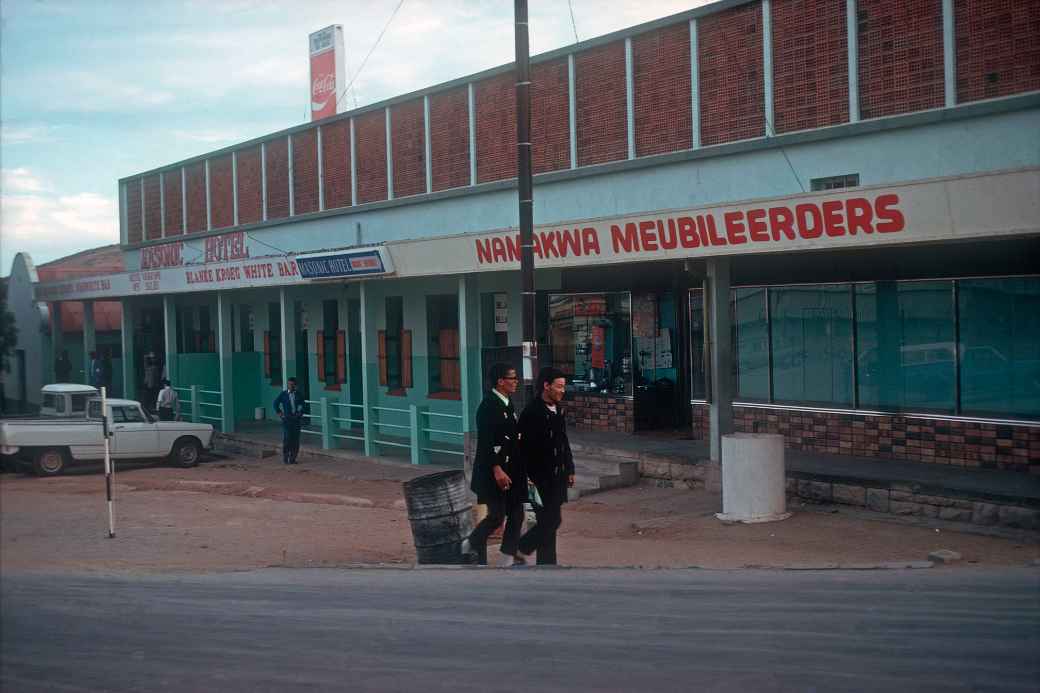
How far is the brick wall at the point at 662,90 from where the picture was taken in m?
17.1

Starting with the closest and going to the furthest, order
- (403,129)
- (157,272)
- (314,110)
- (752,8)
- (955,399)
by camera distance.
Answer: (955,399) < (752,8) < (403,129) < (157,272) < (314,110)

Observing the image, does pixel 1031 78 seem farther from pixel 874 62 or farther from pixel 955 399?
pixel 955 399

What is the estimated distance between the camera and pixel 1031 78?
12.9 metres

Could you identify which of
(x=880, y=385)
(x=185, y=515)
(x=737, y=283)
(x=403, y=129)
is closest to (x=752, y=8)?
(x=737, y=283)

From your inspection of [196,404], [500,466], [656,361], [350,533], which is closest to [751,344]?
[656,361]

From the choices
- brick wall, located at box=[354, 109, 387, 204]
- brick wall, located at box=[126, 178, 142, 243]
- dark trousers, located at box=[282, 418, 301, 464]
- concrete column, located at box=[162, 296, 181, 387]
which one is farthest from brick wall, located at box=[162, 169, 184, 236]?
dark trousers, located at box=[282, 418, 301, 464]

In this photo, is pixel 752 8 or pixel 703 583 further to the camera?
pixel 752 8

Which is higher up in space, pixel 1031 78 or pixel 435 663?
pixel 1031 78

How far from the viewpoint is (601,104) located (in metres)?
18.6

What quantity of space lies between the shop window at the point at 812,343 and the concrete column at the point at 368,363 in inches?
295

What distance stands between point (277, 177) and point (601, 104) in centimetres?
1180

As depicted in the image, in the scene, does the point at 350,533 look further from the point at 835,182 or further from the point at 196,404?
the point at 196,404

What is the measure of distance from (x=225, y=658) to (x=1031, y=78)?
11524mm

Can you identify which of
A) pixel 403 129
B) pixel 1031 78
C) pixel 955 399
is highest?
pixel 403 129
